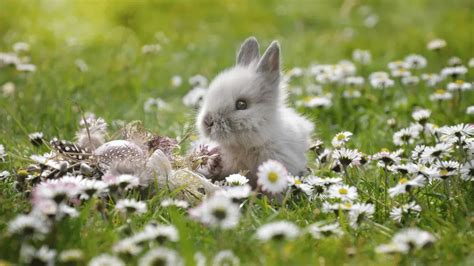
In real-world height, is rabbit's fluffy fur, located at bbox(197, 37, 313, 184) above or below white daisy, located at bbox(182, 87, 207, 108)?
below

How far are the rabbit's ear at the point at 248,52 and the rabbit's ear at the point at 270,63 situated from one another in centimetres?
24

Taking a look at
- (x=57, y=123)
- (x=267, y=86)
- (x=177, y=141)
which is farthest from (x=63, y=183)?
(x=57, y=123)

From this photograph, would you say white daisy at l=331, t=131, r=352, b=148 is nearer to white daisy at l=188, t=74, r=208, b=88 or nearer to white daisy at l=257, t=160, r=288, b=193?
white daisy at l=257, t=160, r=288, b=193

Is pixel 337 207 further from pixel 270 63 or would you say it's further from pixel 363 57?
pixel 363 57

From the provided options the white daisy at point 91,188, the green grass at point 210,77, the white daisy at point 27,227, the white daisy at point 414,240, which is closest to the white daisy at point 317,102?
the green grass at point 210,77

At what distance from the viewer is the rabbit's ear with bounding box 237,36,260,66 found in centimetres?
415

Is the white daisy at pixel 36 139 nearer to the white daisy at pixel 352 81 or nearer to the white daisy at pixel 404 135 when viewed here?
the white daisy at pixel 404 135

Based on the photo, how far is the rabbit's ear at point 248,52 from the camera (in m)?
4.15

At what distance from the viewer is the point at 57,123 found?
4.75m

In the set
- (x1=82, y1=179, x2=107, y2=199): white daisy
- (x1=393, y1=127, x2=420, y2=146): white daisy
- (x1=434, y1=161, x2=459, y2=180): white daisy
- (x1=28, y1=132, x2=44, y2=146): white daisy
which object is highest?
(x1=393, y1=127, x2=420, y2=146): white daisy

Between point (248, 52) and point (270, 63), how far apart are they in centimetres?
35

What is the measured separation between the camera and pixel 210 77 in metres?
6.51

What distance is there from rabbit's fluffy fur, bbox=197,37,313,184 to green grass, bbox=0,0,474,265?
43cm

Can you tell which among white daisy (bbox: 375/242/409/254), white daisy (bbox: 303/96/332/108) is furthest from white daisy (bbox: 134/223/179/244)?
white daisy (bbox: 303/96/332/108)
